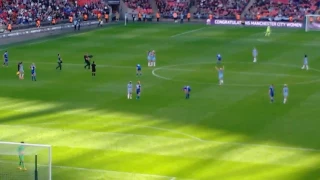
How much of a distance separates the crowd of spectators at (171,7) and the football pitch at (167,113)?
96.6 feet

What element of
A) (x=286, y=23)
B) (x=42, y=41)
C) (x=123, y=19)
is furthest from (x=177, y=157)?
(x=123, y=19)

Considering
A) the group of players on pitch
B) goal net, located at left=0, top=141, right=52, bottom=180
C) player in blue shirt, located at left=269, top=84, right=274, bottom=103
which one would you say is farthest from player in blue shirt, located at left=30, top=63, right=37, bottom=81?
goal net, located at left=0, top=141, right=52, bottom=180

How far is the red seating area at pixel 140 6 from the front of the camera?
105500mm

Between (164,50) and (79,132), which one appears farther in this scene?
(164,50)

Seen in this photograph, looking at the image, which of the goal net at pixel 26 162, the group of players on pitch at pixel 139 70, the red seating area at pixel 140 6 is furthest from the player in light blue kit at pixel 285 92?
the red seating area at pixel 140 6

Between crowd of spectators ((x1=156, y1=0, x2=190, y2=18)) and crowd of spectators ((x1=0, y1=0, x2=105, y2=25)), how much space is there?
954cm

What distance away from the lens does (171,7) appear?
107062mm

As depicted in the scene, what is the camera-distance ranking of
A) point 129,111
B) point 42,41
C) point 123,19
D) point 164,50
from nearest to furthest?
point 129,111 < point 164,50 < point 42,41 < point 123,19

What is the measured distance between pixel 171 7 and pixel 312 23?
23.5 m

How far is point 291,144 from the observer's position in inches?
1487

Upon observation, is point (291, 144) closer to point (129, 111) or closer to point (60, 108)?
point (129, 111)

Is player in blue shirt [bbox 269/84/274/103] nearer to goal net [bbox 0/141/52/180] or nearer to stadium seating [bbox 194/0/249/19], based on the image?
goal net [bbox 0/141/52/180]

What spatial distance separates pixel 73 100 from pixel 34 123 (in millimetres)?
6838

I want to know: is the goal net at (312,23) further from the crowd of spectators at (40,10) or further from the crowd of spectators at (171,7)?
the crowd of spectators at (40,10)
